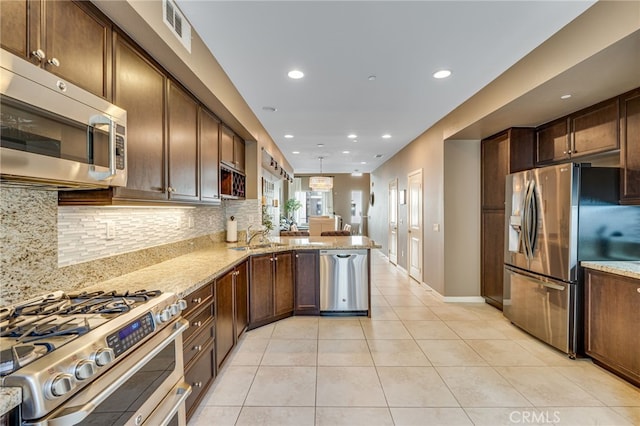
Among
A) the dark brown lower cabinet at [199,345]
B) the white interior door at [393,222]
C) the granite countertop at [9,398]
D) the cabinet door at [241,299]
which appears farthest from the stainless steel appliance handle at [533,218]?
the white interior door at [393,222]

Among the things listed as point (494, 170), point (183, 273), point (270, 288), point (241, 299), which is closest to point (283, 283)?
point (270, 288)

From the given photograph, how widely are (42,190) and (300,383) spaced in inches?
81.8

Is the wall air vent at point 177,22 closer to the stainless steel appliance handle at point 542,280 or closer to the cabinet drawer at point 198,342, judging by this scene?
the cabinet drawer at point 198,342

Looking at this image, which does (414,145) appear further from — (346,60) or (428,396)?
(428,396)

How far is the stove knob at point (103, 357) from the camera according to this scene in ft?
3.39

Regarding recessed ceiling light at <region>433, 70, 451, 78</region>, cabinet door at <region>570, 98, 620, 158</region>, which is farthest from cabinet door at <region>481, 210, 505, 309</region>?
recessed ceiling light at <region>433, 70, 451, 78</region>

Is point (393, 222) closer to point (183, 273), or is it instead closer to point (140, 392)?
point (183, 273)

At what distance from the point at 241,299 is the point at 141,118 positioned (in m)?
1.94

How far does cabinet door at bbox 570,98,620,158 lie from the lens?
274 cm

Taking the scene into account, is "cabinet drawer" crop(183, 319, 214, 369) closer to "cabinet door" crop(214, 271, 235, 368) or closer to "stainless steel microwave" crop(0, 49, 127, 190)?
"cabinet door" crop(214, 271, 235, 368)

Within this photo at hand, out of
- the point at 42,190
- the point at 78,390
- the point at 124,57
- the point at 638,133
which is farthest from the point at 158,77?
the point at 638,133

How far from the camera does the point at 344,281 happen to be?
383cm

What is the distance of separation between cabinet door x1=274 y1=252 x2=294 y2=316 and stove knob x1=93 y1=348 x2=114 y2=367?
2.54 metres

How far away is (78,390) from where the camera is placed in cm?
99
